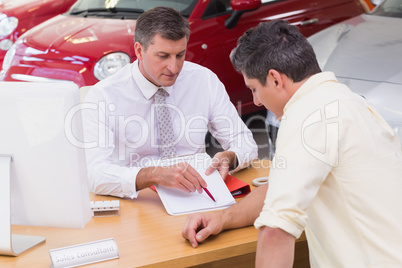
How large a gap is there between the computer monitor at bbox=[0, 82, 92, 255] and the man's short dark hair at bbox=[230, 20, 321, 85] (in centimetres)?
49

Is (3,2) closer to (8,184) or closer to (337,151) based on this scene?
(8,184)

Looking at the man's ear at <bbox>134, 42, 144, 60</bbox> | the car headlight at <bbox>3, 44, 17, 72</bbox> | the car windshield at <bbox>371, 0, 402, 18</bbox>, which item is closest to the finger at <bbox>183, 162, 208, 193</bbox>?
the man's ear at <bbox>134, 42, 144, 60</bbox>

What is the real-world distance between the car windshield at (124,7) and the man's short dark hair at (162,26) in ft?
5.56

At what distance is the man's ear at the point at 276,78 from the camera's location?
171 cm

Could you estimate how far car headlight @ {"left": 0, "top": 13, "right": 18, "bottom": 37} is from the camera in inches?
217

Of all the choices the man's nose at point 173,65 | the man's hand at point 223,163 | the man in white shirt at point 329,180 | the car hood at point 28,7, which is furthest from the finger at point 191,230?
the car hood at point 28,7

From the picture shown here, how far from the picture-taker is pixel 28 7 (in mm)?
5668

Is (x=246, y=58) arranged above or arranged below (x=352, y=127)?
above

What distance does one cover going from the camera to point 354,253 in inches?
61.9

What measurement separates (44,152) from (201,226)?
52 cm

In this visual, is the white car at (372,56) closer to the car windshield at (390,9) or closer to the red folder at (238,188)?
the car windshield at (390,9)

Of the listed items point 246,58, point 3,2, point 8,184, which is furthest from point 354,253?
point 3,2

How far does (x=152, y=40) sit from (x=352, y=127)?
1.33 meters

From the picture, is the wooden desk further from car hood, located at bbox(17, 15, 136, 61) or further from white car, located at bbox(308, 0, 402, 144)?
car hood, located at bbox(17, 15, 136, 61)
